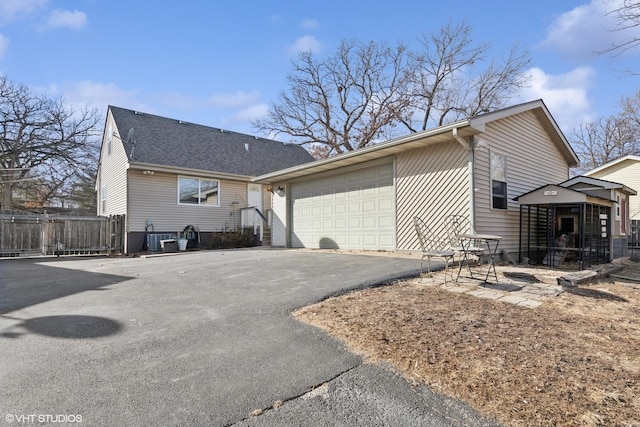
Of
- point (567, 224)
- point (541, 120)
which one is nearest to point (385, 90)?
point (541, 120)

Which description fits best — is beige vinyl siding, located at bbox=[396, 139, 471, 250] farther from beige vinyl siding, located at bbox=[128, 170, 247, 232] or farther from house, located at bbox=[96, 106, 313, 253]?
beige vinyl siding, located at bbox=[128, 170, 247, 232]

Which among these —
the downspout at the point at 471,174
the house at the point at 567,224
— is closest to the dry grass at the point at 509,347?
the downspout at the point at 471,174

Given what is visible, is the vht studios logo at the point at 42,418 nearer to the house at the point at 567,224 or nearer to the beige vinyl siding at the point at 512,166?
the beige vinyl siding at the point at 512,166

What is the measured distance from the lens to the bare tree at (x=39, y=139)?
18.3 m

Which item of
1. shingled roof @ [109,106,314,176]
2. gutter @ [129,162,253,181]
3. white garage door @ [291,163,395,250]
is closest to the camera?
white garage door @ [291,163,395,250]

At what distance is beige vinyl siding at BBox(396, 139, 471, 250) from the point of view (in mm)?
7266

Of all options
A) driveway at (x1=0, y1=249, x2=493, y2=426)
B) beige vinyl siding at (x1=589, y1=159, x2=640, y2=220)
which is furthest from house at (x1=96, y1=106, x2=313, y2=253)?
beige vinyl siding at (x1=589, y1=159, x2=640, y2=220)

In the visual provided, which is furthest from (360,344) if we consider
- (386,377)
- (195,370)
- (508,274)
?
(508,274)

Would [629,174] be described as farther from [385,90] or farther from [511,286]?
[511,286]

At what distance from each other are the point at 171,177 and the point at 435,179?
10366 mm

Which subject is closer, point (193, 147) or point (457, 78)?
point (193, 147)

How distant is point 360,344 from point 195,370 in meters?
1.32

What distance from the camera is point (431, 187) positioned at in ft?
25.7

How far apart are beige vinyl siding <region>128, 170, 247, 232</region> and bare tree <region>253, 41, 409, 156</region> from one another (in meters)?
9.08
